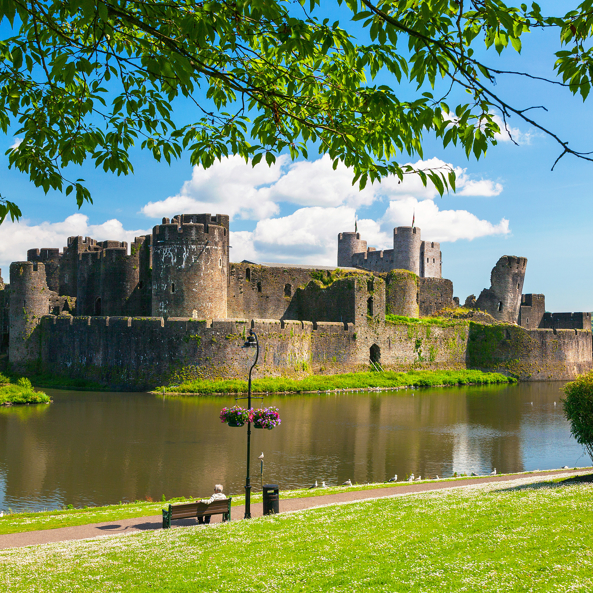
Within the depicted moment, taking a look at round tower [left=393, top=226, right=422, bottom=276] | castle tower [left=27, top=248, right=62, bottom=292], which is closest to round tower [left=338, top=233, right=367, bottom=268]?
round tower [left=393, top=226, right=422, bottom=276]

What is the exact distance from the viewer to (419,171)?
5.66 meters

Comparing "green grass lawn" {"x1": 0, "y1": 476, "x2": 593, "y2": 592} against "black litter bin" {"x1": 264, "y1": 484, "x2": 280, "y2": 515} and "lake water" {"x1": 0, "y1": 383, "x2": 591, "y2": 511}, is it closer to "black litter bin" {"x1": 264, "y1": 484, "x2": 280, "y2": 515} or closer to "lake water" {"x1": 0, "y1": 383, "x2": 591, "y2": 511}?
"black litter bin" {"x1": 264, "y1": 484, "x2": 280, "y2": 515}

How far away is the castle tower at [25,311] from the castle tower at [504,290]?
3650 cm

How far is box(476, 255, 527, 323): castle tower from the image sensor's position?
5334cm

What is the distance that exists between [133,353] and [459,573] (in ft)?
93.5

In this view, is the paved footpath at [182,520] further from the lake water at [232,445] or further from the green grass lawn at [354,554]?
the lake water at [232,445]

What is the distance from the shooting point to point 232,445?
19.6m

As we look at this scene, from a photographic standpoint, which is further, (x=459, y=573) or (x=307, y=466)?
(x=307, y=466)

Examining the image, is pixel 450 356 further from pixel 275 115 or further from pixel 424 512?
pixel 275 115

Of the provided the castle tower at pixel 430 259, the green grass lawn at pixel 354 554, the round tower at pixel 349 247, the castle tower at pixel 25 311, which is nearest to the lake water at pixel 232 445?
the green grass lawn at pixel 354 554

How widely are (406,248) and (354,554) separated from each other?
171 ft

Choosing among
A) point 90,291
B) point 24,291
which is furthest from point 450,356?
point 24,291

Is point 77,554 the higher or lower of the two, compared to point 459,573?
lower

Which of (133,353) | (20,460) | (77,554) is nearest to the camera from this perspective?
(77,554)
